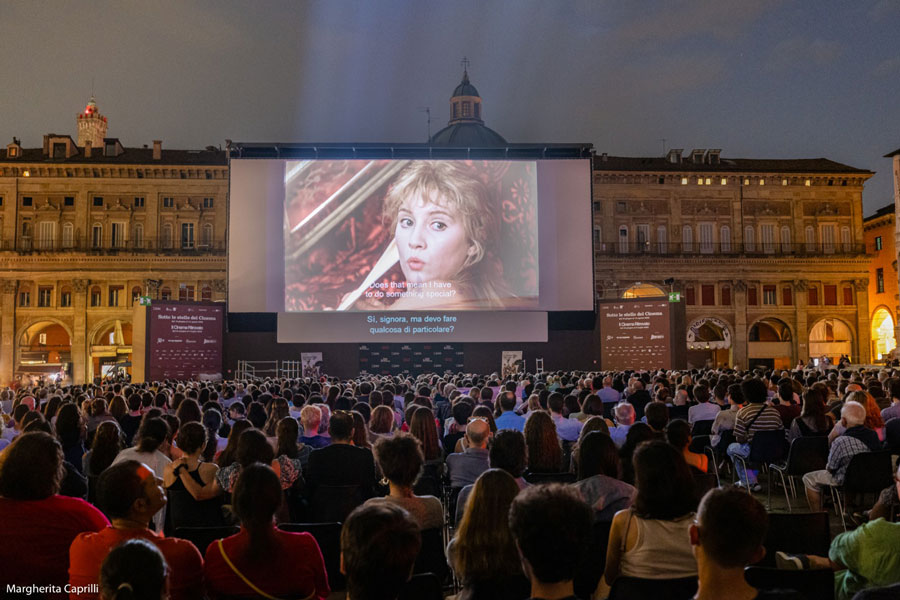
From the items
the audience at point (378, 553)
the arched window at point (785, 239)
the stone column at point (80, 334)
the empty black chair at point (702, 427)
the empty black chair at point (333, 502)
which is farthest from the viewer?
the arched window at point (785, 239)

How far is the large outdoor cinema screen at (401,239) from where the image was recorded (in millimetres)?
27016

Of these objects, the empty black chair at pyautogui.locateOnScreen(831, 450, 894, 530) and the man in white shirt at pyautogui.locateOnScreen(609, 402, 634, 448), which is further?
the man in white shirt at pyautogui.locateOnScreen(609, 402, 634, 448)

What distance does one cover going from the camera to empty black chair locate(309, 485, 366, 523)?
575 cm

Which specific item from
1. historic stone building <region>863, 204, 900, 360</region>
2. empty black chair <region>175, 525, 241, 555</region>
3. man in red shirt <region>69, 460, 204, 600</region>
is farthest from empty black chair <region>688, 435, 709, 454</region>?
historic stone building <region>863, 204, 900, 360</region>

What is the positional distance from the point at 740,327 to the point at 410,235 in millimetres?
31281

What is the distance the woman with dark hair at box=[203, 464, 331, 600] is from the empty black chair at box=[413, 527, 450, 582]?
3.65ft

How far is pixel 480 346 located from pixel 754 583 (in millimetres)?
29256

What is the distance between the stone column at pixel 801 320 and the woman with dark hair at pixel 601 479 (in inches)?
1966

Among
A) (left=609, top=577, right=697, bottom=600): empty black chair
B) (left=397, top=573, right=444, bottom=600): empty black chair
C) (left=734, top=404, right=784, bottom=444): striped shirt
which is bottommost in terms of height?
(left=609, top=577, right=697, bottom=600): empty black chair

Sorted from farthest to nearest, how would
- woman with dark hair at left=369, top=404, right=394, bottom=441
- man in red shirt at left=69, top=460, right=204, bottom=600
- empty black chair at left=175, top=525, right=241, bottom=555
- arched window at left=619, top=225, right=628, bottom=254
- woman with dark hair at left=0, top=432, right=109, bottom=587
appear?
arched window at left=619, top=225, right=628, bottom=254 < woman with dark hair at left=369, top=404, right=394, bottom=441 < empty black chair at left=175, top=525, right=241, bottom=555 < woman with dark hair at left=0, top=432, right=109, bottom=587 < man in red shirt at left=69, top=460, right=204, bottom=600

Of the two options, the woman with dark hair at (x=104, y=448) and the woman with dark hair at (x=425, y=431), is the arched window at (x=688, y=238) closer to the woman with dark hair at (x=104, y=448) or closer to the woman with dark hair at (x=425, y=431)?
the woman with dark hair at (x=425, y=431)

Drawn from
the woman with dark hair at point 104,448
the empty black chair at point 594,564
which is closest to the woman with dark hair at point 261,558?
the empty black chair at point 594,564

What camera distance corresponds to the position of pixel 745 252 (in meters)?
51.3

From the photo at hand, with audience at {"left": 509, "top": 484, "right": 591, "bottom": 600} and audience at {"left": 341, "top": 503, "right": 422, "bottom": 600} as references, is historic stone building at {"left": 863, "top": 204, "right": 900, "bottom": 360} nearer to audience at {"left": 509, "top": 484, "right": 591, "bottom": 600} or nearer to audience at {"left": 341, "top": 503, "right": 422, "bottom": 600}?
audience at {"left": 509, "top": 484, "right": 591, "bottom": 600}
